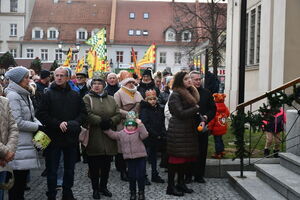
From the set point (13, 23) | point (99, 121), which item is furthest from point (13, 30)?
point (99, 121)

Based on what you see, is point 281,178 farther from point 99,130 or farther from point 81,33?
point 81,33

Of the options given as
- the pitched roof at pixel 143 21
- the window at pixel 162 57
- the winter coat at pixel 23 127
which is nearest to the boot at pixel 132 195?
the winter coat at pixel 23 127

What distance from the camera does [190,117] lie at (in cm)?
746

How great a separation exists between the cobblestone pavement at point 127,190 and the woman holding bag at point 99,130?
14.9 inches

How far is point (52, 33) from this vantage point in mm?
69125

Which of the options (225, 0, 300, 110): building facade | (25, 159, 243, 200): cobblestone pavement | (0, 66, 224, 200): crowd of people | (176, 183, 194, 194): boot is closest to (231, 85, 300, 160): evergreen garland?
(0, 66, 224, 200): crowd of people

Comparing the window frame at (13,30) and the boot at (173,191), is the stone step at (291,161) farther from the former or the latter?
the window frame at (13,30)

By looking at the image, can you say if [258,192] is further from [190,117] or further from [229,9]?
[229,9]

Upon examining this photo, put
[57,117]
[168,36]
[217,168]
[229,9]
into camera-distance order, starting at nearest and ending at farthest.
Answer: [57,117] → [217,168] → [229,9] → [168,36]

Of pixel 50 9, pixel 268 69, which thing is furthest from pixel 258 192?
pixel 50 9

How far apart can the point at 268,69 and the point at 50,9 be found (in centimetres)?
5834

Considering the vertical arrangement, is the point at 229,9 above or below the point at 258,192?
above

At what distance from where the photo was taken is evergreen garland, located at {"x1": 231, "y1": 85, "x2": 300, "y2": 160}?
730 centimetres

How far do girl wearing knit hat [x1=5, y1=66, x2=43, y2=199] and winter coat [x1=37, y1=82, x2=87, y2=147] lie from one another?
0.21 m
